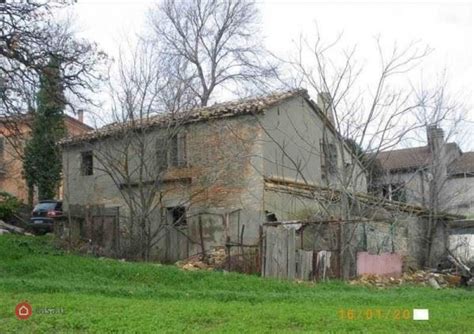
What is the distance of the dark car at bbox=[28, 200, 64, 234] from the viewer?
1011 inches

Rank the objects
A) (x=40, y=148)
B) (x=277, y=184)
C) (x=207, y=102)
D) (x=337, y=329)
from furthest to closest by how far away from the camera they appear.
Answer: (x=207, y=102) → (x=40, y=148) → (x=277, y=184) → (x=337, y=329)

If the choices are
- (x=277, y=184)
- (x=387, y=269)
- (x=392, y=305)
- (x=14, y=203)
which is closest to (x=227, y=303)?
(x=392, y=305)

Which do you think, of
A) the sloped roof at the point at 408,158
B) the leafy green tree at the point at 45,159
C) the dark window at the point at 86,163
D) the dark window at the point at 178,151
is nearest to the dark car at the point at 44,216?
the dark window at the point at 86,163

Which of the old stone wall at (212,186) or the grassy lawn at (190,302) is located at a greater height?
the old stone wall at (212,186)

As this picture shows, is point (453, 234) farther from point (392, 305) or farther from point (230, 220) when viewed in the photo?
point (392, 305)

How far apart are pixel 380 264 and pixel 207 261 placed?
17.4 ft

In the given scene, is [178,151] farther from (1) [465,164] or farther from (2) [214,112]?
(1) [465,164]

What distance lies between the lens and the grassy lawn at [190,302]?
24.5 ft

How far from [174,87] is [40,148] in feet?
47.4

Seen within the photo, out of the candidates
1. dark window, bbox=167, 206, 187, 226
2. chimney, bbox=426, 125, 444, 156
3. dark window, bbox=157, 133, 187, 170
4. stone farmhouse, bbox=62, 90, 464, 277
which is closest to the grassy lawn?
stone farmhouse, bbox=62, 90, 464, 277

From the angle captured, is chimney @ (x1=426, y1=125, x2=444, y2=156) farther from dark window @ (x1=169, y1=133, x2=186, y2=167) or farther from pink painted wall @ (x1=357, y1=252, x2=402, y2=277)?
dark window @ (x1=169, y1=133, x2=186, y2=167)

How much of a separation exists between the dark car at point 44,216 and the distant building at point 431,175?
14.5 meters

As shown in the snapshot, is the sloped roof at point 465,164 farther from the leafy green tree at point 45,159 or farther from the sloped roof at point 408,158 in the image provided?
the leafy green tree at point 45,159

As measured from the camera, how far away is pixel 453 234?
22125 mm
